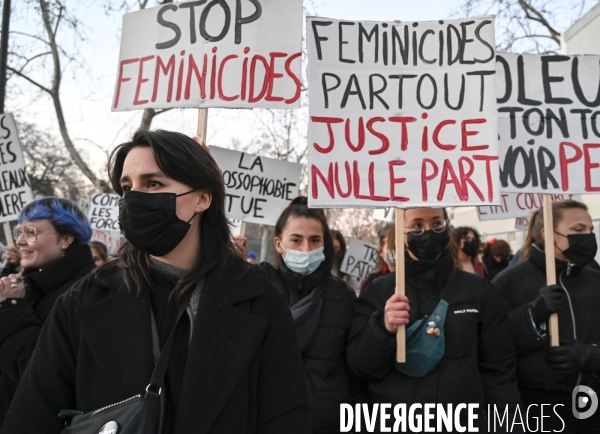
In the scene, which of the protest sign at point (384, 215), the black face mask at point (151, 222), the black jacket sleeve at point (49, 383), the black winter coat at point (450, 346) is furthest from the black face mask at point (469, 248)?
the black jacket sleeve at point (49, 383)

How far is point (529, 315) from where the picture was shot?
366cm

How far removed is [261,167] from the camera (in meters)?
5.63

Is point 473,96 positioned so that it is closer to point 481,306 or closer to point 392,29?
point 392,29

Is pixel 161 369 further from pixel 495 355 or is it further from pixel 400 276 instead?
pixel 495 355

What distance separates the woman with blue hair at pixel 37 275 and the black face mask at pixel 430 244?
1.86 metres

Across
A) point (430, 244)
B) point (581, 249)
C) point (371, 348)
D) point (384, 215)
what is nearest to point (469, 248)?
point (384, 215)

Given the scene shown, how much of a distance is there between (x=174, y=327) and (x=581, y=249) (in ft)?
9.55

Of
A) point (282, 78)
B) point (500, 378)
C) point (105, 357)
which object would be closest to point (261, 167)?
point (282, 78)

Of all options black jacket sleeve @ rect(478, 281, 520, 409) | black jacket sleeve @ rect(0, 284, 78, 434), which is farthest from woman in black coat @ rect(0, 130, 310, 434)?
black jacket sleeve @ rect(478, 281, 520, 409)

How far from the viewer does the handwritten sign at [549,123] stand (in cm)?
414

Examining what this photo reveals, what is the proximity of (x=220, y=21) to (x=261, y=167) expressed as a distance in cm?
158

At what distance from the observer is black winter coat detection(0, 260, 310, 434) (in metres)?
1.86

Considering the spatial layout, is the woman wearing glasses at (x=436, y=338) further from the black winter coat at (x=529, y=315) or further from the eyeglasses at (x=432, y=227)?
the black winter coat at (x=529, y=315)

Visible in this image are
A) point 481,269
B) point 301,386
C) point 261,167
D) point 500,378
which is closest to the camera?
point 301,386
